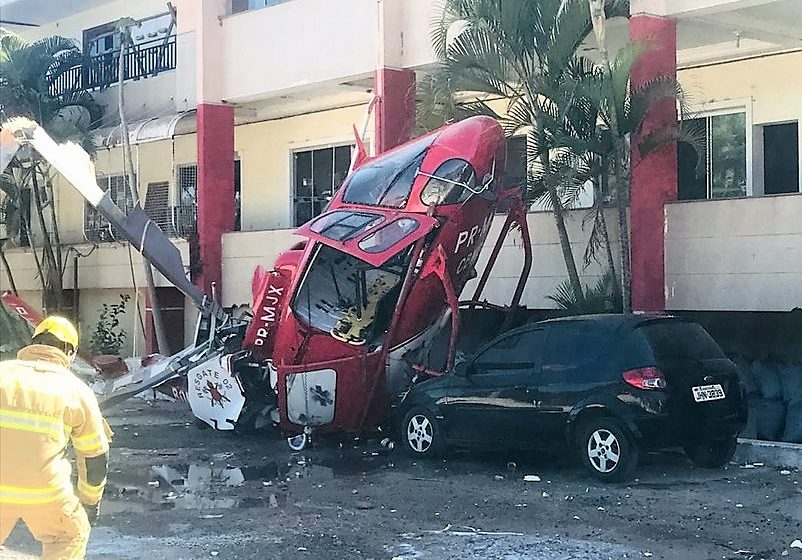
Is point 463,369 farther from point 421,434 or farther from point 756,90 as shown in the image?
point 756,90

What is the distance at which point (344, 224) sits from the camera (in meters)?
11.4

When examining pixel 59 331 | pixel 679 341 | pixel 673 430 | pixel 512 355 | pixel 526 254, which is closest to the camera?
pixel 59 331

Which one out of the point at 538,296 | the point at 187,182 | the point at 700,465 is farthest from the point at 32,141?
the point at 187,182

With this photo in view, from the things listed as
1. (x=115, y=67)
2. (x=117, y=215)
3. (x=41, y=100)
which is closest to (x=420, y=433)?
(x=117, y=215)

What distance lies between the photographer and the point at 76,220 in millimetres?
24281

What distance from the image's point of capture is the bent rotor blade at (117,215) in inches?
492

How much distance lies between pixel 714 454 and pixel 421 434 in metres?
2.79

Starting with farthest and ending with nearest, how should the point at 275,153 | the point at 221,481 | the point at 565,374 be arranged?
the point at 275,153
the point at 221,481
the point at 565,374

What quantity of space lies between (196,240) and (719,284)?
905cm

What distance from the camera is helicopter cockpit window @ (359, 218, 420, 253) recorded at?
11.1 m

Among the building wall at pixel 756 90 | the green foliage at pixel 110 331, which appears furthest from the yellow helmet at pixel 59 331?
the green foliage at pixel 110 331

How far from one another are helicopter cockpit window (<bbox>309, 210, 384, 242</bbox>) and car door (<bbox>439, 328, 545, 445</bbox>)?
5.85 ft

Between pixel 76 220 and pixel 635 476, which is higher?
pixel 76 220

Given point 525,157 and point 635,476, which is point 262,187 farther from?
point 635,476
